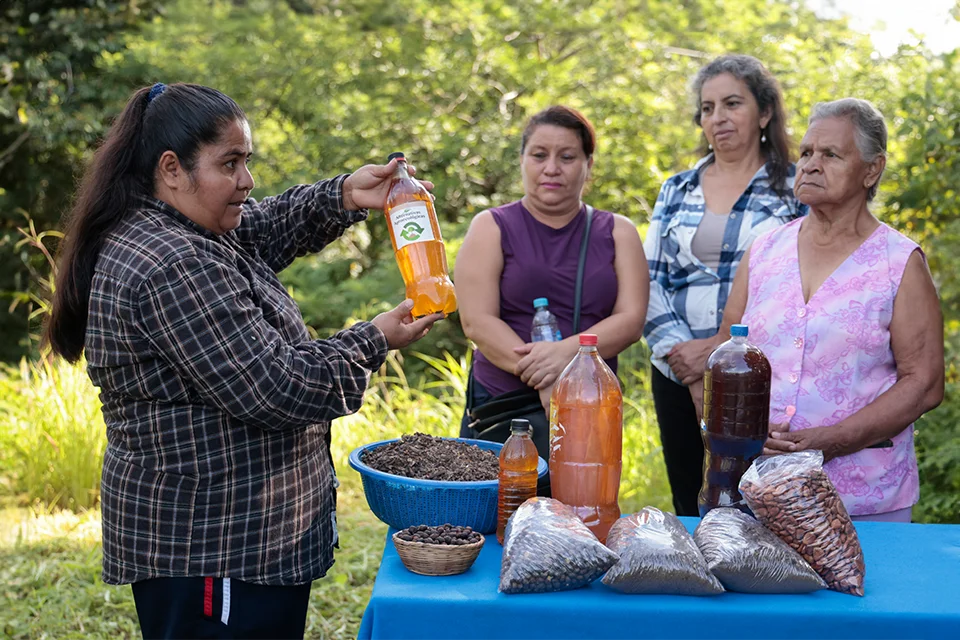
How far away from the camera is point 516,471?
80.3 inches

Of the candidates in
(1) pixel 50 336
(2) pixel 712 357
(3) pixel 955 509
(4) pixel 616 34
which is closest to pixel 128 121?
(1) pixel 50 336

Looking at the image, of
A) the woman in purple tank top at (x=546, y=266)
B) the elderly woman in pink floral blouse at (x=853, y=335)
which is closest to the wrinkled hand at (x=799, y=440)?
the elderly woman in pink floral blouse at (x=853, y=335)

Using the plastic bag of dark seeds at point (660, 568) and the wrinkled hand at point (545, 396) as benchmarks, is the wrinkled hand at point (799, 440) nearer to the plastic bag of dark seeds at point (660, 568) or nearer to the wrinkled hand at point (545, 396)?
the plastic bag of dark seeds at point (660, 568)

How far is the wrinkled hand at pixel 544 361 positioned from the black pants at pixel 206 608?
113 cm

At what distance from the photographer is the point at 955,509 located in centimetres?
389

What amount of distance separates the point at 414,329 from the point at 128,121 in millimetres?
827

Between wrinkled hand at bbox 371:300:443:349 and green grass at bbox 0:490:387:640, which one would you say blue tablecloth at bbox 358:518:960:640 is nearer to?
wrinkled hand at bbox 371:300:443:349

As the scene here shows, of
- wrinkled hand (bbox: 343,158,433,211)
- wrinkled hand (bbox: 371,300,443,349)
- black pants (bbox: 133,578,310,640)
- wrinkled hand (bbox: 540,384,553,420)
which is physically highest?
Result: wrinkled hand (bbox: 343,158,433,211)

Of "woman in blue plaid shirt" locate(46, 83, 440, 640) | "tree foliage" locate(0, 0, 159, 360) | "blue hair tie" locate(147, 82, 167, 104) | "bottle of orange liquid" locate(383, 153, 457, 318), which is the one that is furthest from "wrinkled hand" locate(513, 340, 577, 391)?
"tree foliage" locate(0, 0, 159, 360)

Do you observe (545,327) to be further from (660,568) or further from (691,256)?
(660,568)

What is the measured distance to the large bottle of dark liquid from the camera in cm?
224

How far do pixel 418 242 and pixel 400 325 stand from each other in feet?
0.84

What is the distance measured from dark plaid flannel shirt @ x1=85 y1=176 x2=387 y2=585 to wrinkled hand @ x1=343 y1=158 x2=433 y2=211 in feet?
1.57

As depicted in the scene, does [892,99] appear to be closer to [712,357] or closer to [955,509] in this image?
[955,509]
